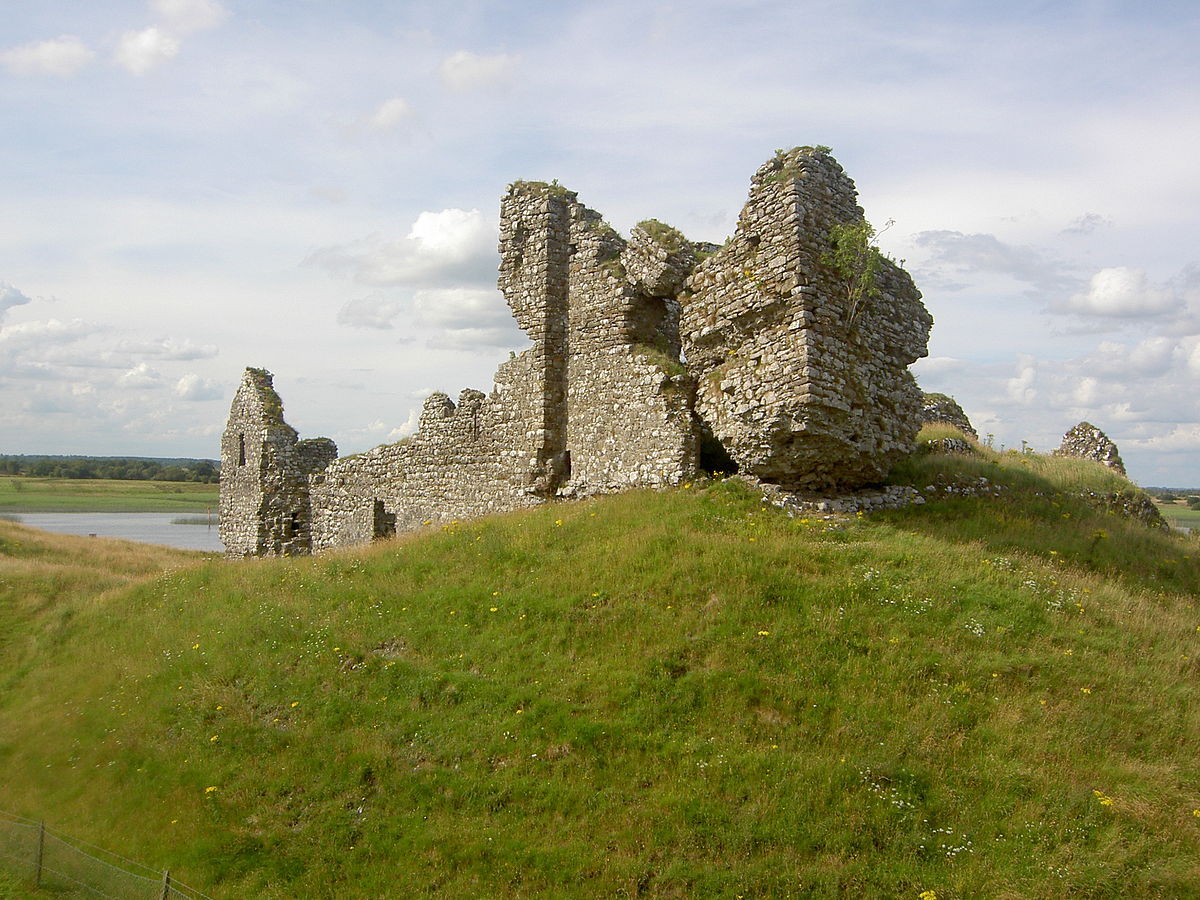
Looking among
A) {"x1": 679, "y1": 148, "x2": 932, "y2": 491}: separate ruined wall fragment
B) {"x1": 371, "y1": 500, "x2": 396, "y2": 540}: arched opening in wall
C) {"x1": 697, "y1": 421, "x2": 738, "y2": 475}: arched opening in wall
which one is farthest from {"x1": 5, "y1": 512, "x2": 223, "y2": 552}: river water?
{"x1": 679, "y1": 148, "x2": 932, "y2": 491}: separate ruined wall fragment

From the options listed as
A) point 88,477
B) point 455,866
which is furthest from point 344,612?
point 88,477

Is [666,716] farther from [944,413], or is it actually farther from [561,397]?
[944,413]

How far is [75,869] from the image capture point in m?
8.03

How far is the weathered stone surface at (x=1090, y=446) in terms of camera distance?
19562 millimetres

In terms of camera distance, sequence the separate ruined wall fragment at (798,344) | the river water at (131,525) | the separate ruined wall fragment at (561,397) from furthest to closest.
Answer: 1. the river water at (131,525)
2. the separate ruined wall fragment at (561,397)
3. the separate ruined wall fragment at (798,344)

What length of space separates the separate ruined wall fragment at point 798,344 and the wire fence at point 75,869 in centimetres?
934

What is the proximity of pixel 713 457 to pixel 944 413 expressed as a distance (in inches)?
372

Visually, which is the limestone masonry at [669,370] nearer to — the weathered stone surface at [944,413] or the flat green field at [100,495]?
the weathered stone surface at [944,413]

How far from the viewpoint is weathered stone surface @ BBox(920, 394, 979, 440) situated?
20922 mm

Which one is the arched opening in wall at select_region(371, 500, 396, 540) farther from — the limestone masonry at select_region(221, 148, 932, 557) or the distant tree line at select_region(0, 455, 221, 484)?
the distant tree line at select_region(0, 455, 221, 484)

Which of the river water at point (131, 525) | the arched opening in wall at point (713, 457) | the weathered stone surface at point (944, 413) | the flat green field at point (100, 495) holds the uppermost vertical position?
the weathered stone surface at point (944, 413)

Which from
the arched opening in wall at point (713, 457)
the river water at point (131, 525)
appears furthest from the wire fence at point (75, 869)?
the river water at point (131, 525)

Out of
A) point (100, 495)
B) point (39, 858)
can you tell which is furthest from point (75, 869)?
point (100, 495)

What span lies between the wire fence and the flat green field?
57861 millimetres
